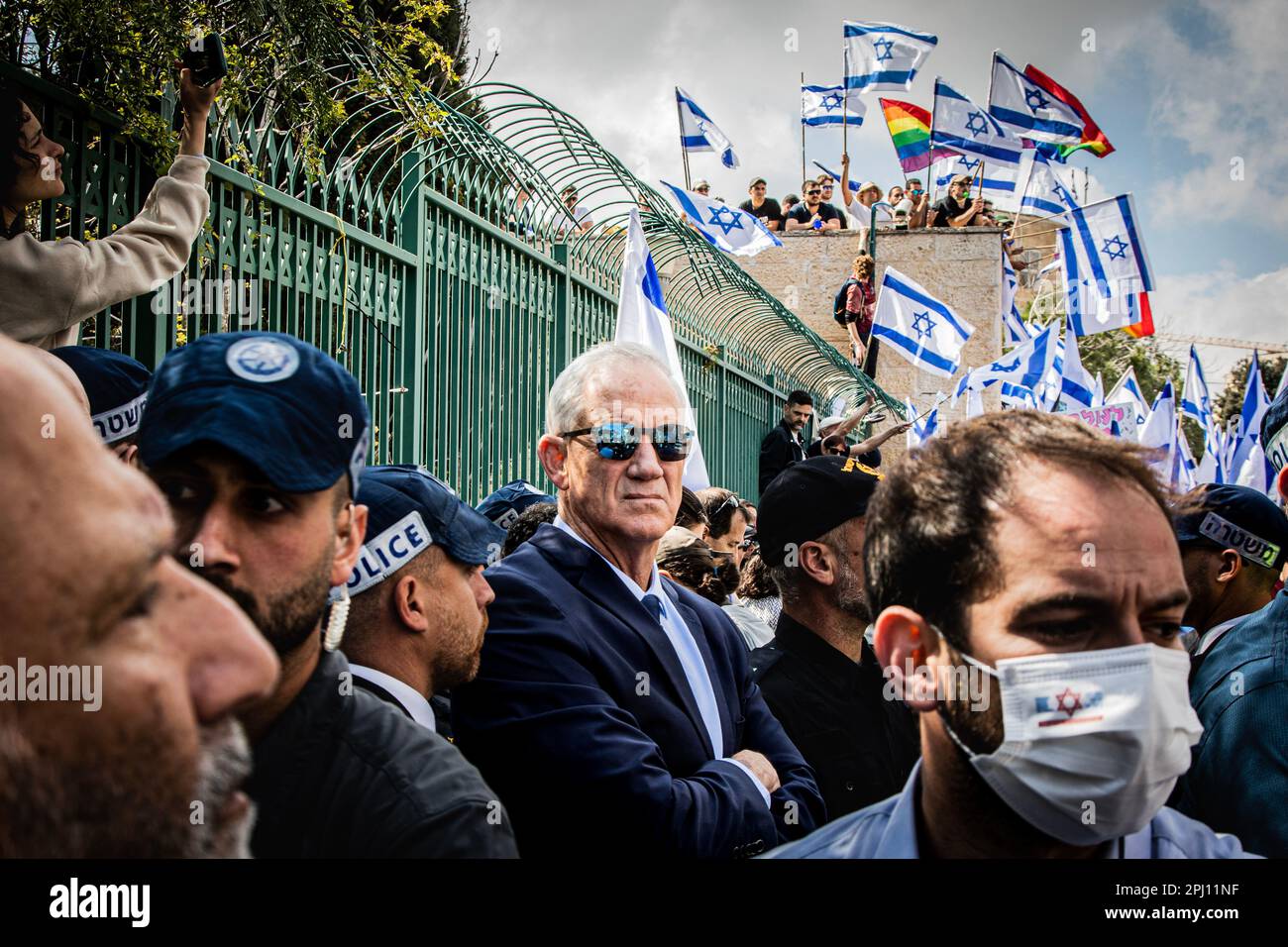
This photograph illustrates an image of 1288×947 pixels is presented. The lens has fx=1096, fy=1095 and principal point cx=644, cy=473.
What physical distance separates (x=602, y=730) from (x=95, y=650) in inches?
60.4

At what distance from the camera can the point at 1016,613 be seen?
5.73 ft

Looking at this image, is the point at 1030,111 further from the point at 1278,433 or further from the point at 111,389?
the point at 111,389

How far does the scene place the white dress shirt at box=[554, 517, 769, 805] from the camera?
8.89 ft

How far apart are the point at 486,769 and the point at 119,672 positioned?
154 cm

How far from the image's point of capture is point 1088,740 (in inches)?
69.1

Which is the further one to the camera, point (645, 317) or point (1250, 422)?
point (1250, 422)

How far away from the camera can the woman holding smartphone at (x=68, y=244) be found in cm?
266

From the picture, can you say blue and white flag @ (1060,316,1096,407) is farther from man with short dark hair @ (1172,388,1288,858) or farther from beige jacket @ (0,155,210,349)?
beige jacket @ (0,155,210,349)

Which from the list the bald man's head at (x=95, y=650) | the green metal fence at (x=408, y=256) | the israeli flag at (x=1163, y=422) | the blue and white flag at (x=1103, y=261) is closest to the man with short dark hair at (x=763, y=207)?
the blue and white flag at (x=1103, y=261)

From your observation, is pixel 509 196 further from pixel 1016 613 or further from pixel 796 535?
pixel 1016 613

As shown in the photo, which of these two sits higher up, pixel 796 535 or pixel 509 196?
pixel 509 196

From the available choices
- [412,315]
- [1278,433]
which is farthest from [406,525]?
[1278,433]

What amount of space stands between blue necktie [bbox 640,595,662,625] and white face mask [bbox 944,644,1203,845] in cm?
122
